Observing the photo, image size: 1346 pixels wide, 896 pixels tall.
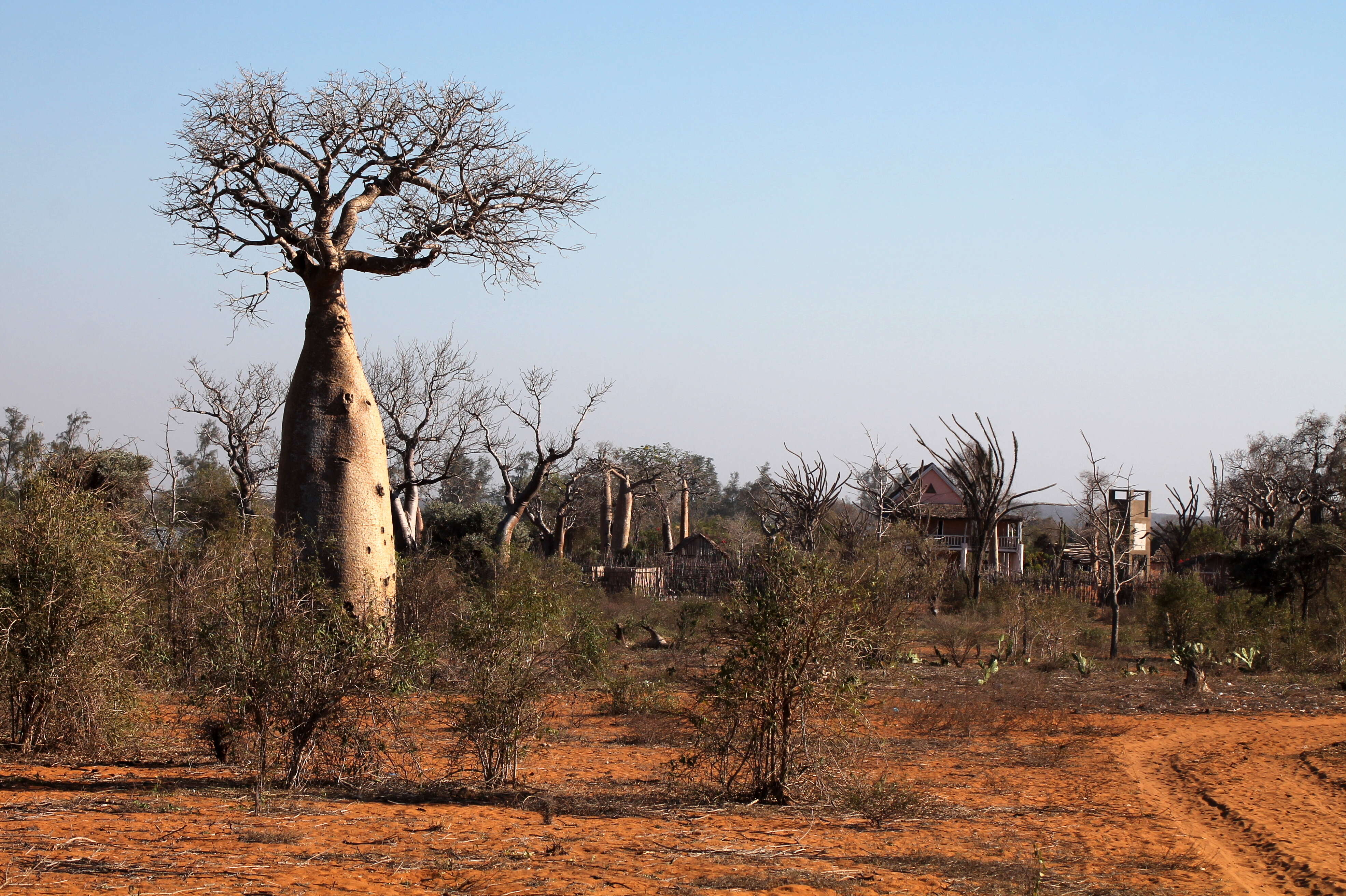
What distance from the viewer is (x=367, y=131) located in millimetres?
7734

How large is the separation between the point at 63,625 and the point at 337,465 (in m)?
1.81

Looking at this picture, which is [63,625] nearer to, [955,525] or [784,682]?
[784,682]

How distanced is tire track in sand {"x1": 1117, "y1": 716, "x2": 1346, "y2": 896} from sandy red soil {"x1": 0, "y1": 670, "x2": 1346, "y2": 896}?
22 millimetres

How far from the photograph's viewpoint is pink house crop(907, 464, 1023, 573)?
88.8 ft

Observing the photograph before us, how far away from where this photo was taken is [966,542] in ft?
86.8

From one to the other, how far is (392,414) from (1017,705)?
13.1 m

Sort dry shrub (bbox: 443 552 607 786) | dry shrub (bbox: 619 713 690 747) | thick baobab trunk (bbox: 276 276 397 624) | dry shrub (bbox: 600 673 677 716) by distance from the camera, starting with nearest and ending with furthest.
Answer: dry shrub (bbox: 443 552 607 786), thick baobab trunk (bbox: 276 276 397 624), dry shrub (bbox: 619 713 690 747), dry shrub (bbox: 600 673 677 716)

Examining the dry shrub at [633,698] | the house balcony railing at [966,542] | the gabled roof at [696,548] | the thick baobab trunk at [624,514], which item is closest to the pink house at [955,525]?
the house balcony railing at [966,542]

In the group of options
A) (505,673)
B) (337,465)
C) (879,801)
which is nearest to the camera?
(879,801)

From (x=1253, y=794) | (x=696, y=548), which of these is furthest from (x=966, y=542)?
(x=1253, y=794)

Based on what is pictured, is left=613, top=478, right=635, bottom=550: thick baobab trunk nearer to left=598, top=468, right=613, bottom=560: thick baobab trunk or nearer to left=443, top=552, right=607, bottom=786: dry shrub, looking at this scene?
left=598, top=468, right=613, bottom=560: thick baobab trunk

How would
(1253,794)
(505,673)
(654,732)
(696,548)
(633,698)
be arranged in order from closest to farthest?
1. (505,673)
2. (1253,794)
3. (654,732)
4. (633,698)
5. (696,548)

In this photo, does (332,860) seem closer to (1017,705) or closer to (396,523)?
(1017,705)

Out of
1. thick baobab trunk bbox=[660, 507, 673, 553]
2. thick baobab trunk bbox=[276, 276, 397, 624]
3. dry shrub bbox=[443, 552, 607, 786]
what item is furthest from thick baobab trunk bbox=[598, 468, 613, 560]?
dry shrub bbox=[443, 552, 607, 786]
